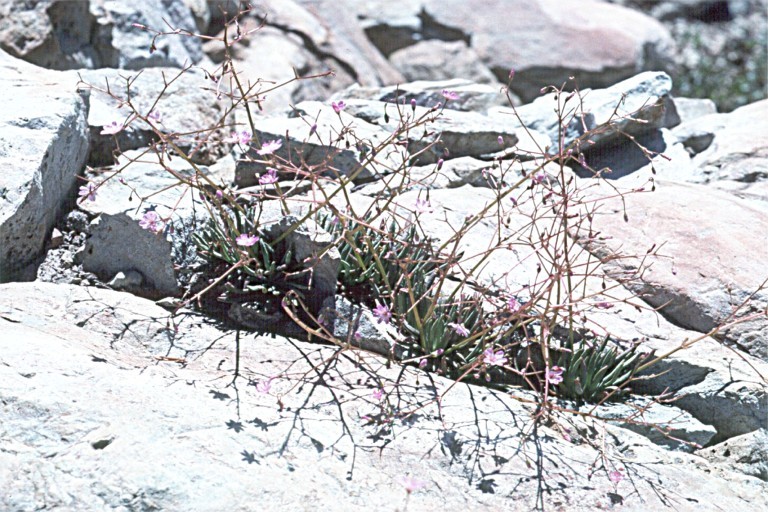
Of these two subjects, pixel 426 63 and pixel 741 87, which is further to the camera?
pixel 741 87

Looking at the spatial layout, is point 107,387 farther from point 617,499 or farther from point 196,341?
point 617,499

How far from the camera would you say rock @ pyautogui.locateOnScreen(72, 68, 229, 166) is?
4785 mm

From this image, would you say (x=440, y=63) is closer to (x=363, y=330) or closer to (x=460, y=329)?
(x=363, y=330)

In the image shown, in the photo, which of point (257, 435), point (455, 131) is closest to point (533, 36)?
point (455, 131)

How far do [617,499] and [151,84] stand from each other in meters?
3.52

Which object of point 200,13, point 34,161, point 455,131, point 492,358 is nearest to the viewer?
point 492,358

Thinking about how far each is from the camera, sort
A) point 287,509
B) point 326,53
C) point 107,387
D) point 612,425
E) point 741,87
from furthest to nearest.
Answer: point 741,87
point 326,53
point 612,425
point 107,387
point 287,509

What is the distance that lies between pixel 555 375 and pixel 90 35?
14.5 feet

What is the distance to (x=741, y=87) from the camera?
11.9 meters

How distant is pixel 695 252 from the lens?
4277 millimetres

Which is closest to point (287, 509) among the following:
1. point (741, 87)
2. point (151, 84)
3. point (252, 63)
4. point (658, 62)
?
point (151, 84)

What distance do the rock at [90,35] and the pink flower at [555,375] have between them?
351 cm

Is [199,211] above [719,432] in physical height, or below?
above

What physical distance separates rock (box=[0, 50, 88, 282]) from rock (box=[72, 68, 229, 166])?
0.78 feet
